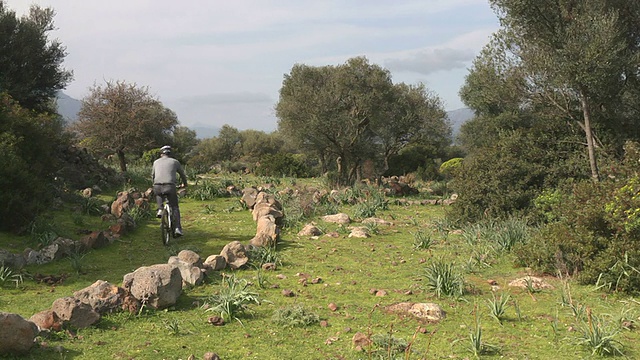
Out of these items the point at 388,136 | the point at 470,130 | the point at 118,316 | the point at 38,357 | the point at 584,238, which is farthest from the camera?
the point at 470,130

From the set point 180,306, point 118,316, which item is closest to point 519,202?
point 180,306

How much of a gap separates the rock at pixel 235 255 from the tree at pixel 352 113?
18.0 meters

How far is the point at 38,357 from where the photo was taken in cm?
485

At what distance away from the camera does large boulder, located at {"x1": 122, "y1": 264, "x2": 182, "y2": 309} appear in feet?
20.9

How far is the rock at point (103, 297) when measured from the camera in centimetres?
607

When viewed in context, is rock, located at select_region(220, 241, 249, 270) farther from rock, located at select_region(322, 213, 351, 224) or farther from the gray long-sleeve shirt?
rock, located at select_region(322, 213, 351, 224)

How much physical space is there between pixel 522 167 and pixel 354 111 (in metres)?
17.6

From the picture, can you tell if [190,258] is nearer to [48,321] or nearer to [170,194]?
[48,321]

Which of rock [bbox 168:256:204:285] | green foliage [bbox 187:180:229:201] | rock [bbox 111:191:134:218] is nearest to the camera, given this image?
rock [bbox 168:256:204:285]

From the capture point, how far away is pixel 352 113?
1203 inches

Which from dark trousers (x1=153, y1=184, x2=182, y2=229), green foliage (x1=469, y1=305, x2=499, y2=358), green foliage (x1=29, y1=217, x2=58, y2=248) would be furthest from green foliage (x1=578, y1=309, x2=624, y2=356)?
green foliage (x1=29, y1=217, x2=58, y2=248)

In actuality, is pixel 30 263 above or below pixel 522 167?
below

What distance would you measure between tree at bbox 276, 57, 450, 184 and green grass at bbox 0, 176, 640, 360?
16.8 metres

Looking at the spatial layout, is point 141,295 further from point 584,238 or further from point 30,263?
point 584,238
